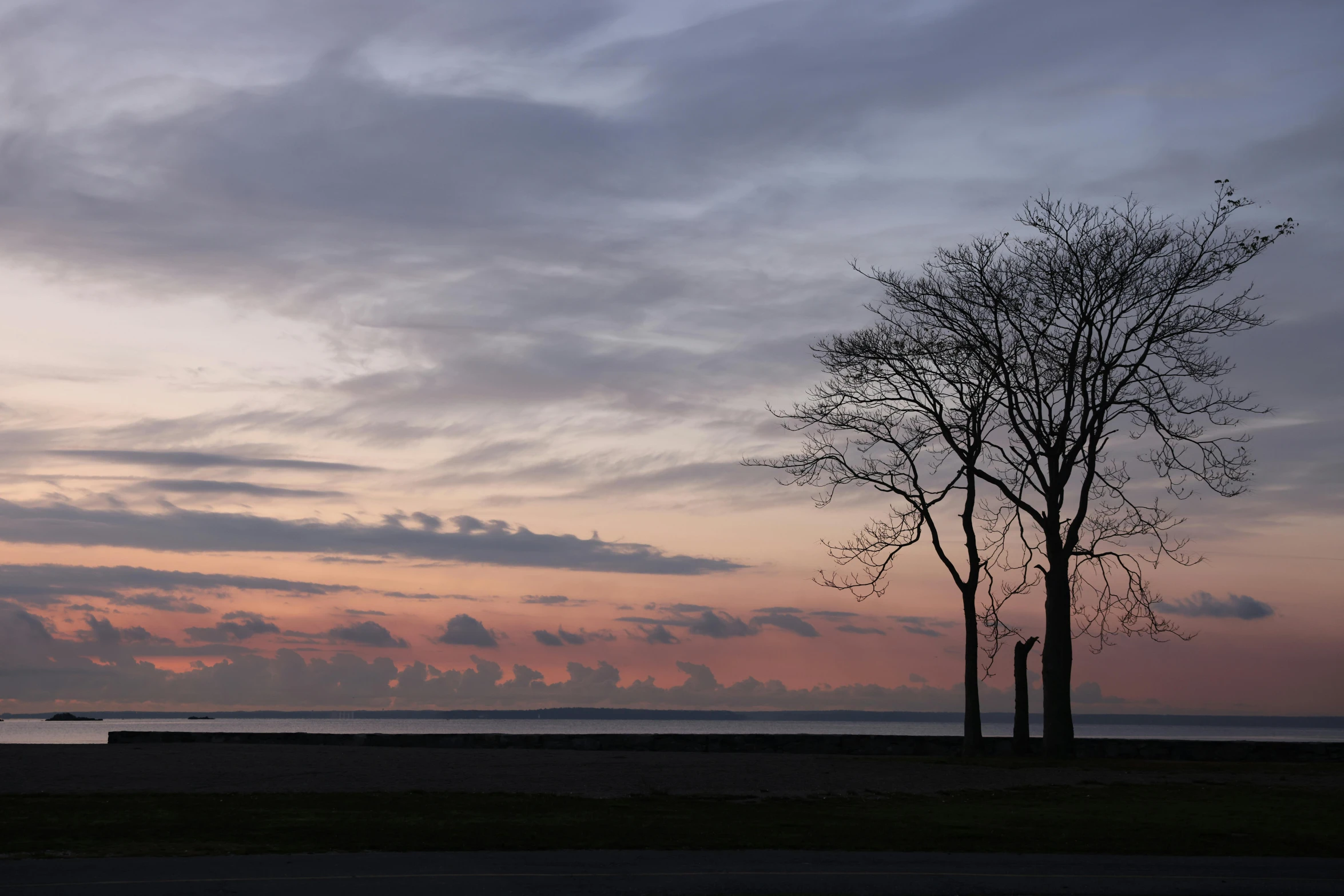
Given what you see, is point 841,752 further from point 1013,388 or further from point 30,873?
point 30,873

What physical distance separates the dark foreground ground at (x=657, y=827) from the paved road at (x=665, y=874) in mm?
43

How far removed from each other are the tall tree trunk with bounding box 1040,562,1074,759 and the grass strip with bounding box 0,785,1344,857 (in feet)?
32.9

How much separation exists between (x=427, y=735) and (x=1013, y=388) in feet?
66.4

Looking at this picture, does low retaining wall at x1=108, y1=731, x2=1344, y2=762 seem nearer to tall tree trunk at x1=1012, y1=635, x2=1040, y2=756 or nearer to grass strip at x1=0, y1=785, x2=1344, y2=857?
tall tree trunk at x1=1012, y1=635, x2=1040, y2=756

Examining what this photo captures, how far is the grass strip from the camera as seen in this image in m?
13.6

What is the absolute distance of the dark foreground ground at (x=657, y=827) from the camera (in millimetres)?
11336

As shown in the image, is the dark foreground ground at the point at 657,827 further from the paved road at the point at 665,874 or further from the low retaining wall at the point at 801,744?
the low retaining wall at the point at 801,744

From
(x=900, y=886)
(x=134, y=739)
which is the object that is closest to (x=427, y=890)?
(x=900, y=886)

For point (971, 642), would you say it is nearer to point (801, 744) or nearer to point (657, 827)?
point (801, 744)

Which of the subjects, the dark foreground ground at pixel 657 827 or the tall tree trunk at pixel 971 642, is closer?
the dark foreground ground at pixel 657 827

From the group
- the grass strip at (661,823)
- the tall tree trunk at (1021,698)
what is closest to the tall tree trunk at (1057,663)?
the tall tree trunk at (1021,698)

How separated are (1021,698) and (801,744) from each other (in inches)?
247

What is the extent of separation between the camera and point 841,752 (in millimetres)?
33844

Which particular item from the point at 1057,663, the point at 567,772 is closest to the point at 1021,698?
the point at 1057,663
